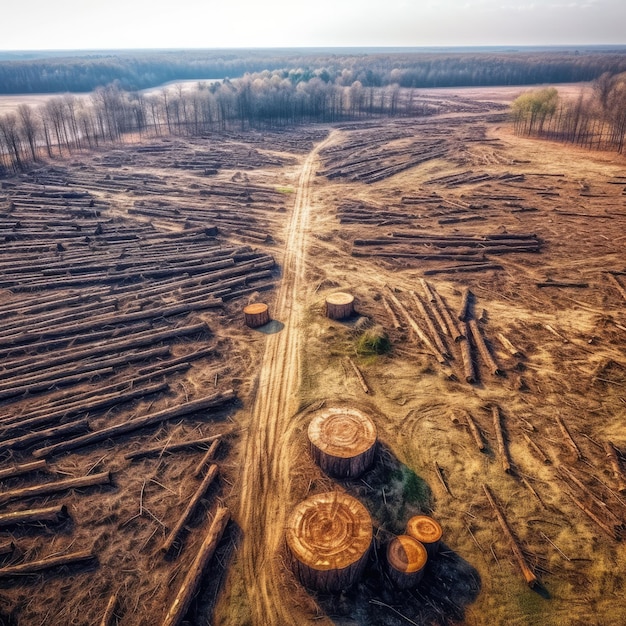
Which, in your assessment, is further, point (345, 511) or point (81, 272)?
point (81, 272)

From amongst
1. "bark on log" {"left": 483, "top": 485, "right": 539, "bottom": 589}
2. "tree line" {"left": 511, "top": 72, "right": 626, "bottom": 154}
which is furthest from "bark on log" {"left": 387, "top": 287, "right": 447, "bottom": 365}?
"tree line" {"left": 511, "top": 72, "right": 626, "bottom": 154}

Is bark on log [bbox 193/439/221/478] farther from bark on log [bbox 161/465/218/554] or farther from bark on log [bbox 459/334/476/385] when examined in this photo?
bark on log [bbox 459/334/476/385]

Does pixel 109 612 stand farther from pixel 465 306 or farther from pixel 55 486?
pixel 465 306

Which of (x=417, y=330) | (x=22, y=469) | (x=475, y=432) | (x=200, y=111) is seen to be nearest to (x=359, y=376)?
(x=417, y=330)

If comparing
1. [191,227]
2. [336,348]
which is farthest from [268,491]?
[191,227]

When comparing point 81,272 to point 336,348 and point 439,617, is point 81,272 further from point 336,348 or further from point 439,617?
point 439,617

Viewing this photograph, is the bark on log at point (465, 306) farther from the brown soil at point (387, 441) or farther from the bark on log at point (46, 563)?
the bark on log at point (46, 563)

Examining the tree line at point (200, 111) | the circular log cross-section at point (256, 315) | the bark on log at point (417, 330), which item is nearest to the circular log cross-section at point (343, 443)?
the bark on log at point (417, 330)
